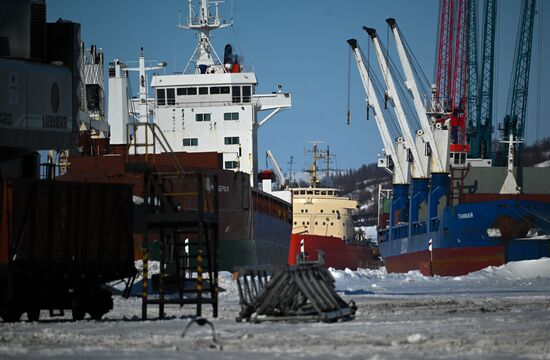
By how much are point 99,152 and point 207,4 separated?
14.9 m

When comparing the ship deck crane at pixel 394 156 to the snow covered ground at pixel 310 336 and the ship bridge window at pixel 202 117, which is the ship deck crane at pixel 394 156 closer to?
the ship bridge window at pixel 202 117

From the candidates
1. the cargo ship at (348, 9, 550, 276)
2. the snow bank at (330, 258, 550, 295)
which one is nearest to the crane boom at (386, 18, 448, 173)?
the cargo ship at (348, 9, 550, 276)

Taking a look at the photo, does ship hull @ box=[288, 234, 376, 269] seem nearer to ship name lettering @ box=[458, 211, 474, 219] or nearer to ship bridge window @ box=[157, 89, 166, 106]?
ship name lettering @ box=[458, 211, 474, 219]

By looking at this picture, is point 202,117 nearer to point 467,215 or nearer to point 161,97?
point 161,97

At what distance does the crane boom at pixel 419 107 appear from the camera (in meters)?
71.9

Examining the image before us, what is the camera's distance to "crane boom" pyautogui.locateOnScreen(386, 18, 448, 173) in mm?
71938

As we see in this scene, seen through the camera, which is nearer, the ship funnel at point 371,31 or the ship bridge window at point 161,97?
the ship bridge window at point 161,97

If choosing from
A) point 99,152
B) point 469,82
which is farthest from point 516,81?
point 99,152

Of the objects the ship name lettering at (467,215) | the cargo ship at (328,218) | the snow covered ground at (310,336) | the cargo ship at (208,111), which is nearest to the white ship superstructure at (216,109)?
the cargo ship at (208,111)

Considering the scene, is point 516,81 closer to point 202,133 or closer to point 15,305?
point 202,133

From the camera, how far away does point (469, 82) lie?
9169 cm

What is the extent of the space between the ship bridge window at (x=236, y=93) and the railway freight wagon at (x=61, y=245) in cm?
3807

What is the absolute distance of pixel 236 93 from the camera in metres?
Result: 59.2

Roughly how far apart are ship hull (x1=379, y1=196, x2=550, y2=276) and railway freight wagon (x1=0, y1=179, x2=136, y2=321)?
131ft
